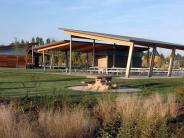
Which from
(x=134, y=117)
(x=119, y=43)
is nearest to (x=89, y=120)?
(x=134, y=117)

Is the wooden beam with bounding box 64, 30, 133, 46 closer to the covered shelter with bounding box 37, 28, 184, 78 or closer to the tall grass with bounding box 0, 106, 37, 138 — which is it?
the covered shelter with bounding box 37, 28, 184, 78

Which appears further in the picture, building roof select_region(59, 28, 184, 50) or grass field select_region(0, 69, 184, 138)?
building roof select_region(59, 28, 184, 50)

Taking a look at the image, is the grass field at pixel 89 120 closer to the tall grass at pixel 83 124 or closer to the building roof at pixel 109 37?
the tall grass at pixel 83 124

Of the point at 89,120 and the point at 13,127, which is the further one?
the point at 89,120

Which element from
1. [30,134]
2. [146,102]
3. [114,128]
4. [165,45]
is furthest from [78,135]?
[165,45]

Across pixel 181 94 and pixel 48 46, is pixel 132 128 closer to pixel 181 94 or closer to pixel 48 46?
pixel 181 94

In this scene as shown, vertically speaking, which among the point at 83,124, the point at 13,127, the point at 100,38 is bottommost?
the point at 83,124

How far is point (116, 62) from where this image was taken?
50.8 m

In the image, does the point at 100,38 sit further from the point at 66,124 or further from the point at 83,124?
the point at 66,124

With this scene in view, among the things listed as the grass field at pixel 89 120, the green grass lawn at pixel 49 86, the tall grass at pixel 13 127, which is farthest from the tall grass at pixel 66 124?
the green grass lawn at pixel 49 86

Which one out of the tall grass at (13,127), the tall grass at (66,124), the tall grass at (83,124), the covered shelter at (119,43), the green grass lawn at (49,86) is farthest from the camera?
the covered shelter at (119,43)

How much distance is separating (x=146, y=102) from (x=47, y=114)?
313 cm

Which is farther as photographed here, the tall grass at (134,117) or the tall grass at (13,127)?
the tall grass at (134,117)

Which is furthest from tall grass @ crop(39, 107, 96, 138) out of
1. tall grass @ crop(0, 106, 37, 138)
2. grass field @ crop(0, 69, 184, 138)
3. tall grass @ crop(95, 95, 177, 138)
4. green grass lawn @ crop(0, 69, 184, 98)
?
green grass lawn @ crop(0, 69, 184, 98)
